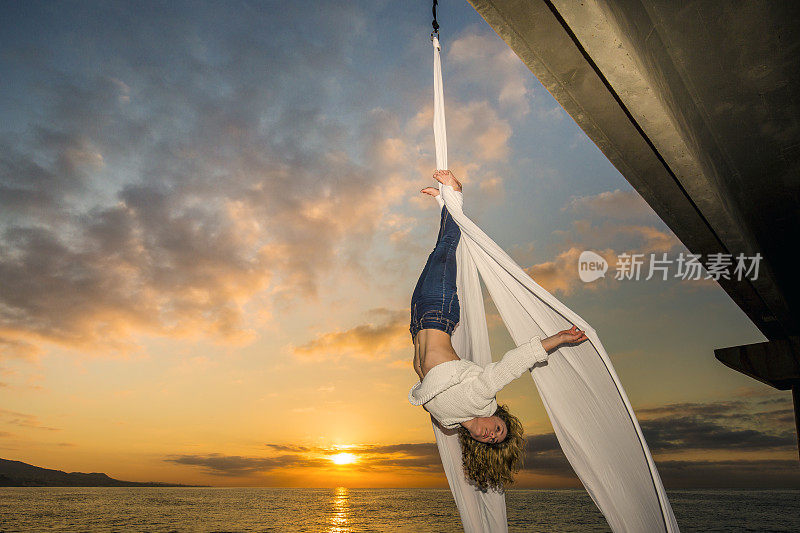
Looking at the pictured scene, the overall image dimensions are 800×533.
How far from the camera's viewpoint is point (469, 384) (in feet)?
8.93

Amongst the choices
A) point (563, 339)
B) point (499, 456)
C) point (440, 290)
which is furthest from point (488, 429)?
point (440, 290)

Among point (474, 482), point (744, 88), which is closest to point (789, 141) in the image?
point (744, 88)

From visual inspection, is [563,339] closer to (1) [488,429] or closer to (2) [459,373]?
(2) [459,373]

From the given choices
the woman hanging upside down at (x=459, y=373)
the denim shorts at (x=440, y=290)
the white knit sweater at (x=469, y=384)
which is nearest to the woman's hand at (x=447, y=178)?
the woman hanging upside down at (x=459, y=373)

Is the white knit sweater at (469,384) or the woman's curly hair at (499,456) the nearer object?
the white knit sweater at (469,384)

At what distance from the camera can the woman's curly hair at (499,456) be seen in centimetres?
325

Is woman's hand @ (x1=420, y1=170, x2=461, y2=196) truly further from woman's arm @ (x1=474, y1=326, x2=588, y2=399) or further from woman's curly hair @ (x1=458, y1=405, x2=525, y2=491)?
woman's curly hair @ (x1=458, y1=405, x2=525, y2=491)

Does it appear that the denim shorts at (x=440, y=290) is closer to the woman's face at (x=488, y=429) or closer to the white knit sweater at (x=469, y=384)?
the white knit sweater at (x=469, y=384)

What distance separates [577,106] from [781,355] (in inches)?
333

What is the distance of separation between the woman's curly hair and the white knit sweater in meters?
0.41

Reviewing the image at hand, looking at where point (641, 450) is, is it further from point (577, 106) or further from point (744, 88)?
point (744, 88)

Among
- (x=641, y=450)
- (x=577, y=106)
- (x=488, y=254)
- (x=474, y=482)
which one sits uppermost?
(x=577, y=106)

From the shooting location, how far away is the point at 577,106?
2.99m

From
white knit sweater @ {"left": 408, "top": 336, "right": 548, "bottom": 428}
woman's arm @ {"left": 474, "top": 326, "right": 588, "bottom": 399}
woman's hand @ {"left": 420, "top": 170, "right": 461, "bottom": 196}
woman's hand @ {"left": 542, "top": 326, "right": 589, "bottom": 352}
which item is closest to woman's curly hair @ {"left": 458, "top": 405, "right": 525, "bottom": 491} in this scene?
white knit sweater @ {"left": 408, "top": 336, "right": 548, "bottom": 428}
